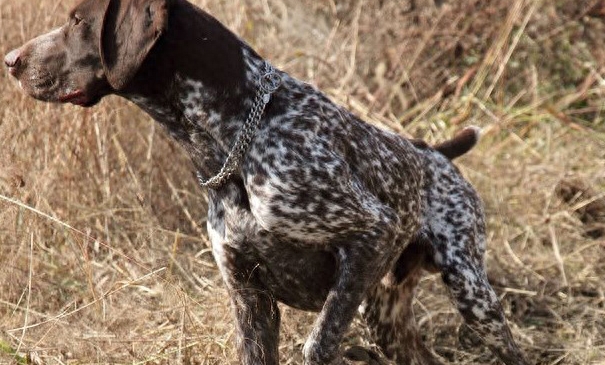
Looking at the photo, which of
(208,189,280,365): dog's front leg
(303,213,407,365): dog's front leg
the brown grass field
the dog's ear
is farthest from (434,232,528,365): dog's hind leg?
the dog's ear

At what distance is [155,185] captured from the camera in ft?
21.0

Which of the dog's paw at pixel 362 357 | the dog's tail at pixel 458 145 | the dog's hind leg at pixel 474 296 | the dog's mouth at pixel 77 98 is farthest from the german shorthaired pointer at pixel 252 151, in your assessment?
the dog's tail at pixel 458 145

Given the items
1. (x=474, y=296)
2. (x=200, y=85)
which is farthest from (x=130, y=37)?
(x=474, y=296)

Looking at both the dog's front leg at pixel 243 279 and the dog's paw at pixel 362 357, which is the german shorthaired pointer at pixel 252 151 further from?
the dog's paw at pixel 362 357

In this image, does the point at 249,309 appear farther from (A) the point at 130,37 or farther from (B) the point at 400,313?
(A) the point at 130,37

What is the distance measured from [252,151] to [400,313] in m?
1.38

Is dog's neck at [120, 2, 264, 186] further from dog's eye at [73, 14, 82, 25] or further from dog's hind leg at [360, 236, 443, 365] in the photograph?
dog's hind leg at [360, 236, 443, 365]

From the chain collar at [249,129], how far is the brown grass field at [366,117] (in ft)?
1.98

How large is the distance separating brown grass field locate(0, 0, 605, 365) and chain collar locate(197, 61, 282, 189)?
0.60 m

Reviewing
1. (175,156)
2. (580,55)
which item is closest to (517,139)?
(580,55)

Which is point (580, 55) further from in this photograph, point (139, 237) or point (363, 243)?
point (363, 243)

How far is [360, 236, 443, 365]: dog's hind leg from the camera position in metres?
5.06

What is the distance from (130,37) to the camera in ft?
13.1

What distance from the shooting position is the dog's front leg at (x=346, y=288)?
4223 mm
